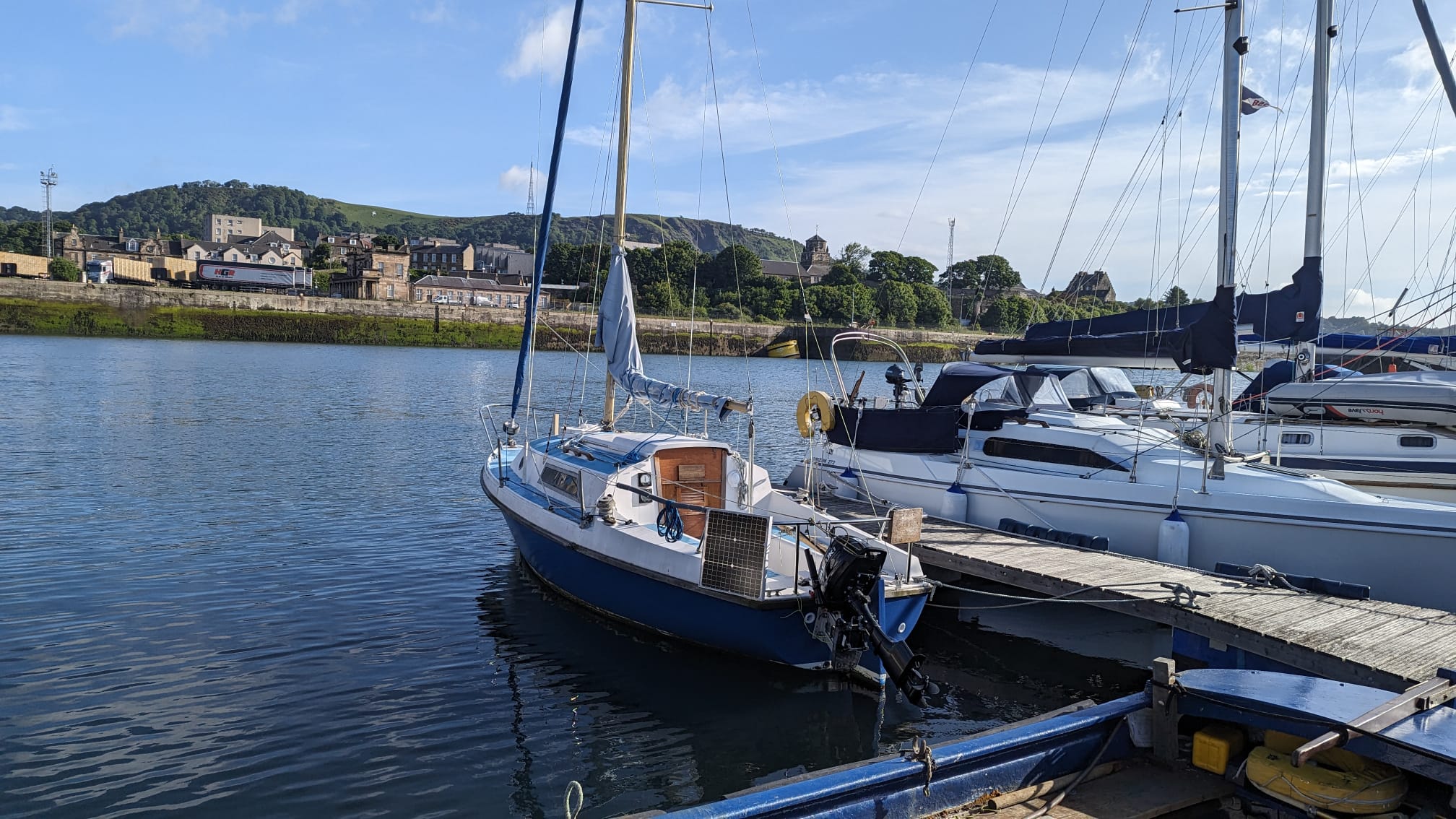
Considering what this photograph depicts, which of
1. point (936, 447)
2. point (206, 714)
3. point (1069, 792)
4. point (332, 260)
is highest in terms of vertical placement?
point (332, 260)

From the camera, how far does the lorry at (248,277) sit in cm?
11856

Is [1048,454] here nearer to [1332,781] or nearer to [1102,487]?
[1102,487]

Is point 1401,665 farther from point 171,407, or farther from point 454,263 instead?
point 454,263

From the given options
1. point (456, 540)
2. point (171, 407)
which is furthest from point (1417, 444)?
point (171, 407)

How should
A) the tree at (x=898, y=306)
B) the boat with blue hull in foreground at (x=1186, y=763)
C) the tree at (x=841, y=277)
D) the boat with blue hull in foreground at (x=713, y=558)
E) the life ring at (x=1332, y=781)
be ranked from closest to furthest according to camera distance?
the boat with blue hull in foreground at (x=1186, y=763) < the life ring at (x=1332, y=781) < the boat with blue hull in foreground at (x=713, y=558) < the tree at (x=898, y=306) < the tree at (x=841, y=277)

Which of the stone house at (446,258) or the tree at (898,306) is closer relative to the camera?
the tree at (898,306)

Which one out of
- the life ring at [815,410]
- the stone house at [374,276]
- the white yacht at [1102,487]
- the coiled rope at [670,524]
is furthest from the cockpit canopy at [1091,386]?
the stone house at [374,276]

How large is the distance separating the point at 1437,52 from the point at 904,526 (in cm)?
779

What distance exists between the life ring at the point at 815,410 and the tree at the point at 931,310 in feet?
360

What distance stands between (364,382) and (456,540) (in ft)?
117

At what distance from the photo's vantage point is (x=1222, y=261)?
14.5 meters

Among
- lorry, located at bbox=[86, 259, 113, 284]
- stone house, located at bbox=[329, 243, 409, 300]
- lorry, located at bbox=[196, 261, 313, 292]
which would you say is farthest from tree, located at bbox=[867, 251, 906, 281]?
lorry, located at bbox=[86, 259, 113, 284]

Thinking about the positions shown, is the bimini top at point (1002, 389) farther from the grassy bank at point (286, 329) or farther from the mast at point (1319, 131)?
the grassy bank at point (286, 329)

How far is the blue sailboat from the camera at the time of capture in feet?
34.0
